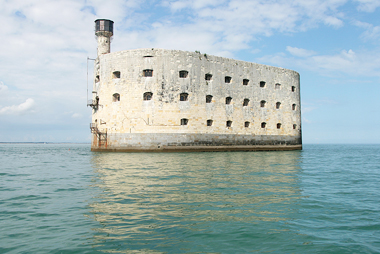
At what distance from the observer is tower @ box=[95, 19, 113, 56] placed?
26812 mm

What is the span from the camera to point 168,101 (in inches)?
950

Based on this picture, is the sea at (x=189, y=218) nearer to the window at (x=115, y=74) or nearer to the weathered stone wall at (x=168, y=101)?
the weathered stone wall at (x=168, y=101)

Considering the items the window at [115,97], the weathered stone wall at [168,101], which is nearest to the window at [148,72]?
the weathered stone wall at [168,101]

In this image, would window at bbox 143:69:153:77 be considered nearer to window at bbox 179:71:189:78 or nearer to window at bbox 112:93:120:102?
window at bbox 179:71:189:78

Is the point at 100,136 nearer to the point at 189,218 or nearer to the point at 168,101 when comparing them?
the point at 168,101

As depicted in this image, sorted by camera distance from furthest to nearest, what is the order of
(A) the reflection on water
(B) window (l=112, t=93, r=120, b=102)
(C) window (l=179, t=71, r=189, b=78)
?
(C) window (l=179, t=71, r=189, b=78), (B) window (l=112, t=93, r=120, b=102), (A) the reflection on water

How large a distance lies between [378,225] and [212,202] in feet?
9.90

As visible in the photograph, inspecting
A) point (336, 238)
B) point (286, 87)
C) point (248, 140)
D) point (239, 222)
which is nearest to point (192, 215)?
point (239, 222)

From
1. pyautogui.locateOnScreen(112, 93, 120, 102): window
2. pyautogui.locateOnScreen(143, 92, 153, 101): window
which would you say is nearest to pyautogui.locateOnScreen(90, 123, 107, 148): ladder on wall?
pyautogui.locateOnScreen(112, 93, 120, 102): window

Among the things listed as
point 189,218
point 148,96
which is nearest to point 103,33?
point 148,96

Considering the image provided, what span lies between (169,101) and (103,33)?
9.56 m

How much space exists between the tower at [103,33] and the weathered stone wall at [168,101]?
5.03 ft

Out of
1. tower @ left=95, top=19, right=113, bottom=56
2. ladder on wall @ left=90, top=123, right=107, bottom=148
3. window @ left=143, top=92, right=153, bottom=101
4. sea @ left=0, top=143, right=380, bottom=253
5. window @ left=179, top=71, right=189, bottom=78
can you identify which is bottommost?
sea @ left=0, top=143, right=380, bottom=253

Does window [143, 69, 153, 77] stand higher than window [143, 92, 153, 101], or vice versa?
window [143, 69, 153, 77]
